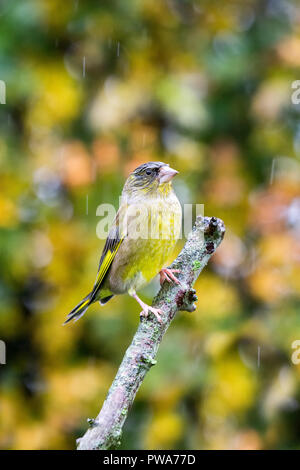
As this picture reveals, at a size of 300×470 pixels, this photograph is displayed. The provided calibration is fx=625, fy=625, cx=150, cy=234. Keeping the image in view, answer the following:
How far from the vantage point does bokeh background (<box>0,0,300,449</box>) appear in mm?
5328

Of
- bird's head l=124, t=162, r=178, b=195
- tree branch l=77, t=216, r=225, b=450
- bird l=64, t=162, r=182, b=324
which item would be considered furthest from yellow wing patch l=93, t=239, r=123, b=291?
tree branch l=77, t=216, r=225, b=450

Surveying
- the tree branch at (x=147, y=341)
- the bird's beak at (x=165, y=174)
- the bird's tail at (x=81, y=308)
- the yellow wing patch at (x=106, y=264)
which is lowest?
the tree branch at (x=147, y=341)

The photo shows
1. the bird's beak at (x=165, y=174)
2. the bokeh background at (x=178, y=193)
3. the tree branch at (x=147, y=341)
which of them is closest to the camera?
the tree branch at (x=147, y=341)

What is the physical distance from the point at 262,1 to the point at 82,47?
1913 mm

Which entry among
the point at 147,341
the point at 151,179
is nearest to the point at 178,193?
the point at 151,179

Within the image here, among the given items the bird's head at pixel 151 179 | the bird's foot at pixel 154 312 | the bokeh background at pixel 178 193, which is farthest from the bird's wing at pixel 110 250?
the bokeh background at pixel 178 193

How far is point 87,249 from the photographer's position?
540cm

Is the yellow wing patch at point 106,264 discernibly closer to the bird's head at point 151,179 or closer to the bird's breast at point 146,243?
the bird's breast at point 146,243

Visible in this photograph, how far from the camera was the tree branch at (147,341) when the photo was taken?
81.3 inches

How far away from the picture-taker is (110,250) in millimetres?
3740

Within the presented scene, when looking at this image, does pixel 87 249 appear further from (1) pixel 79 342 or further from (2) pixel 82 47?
(2) pixel 82 47

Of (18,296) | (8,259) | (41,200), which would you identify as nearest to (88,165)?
(41,200)

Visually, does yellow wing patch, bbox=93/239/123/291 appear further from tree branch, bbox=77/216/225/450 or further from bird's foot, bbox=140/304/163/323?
bird's foot, bbox=140/304/163/323

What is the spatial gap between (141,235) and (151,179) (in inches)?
15.1
